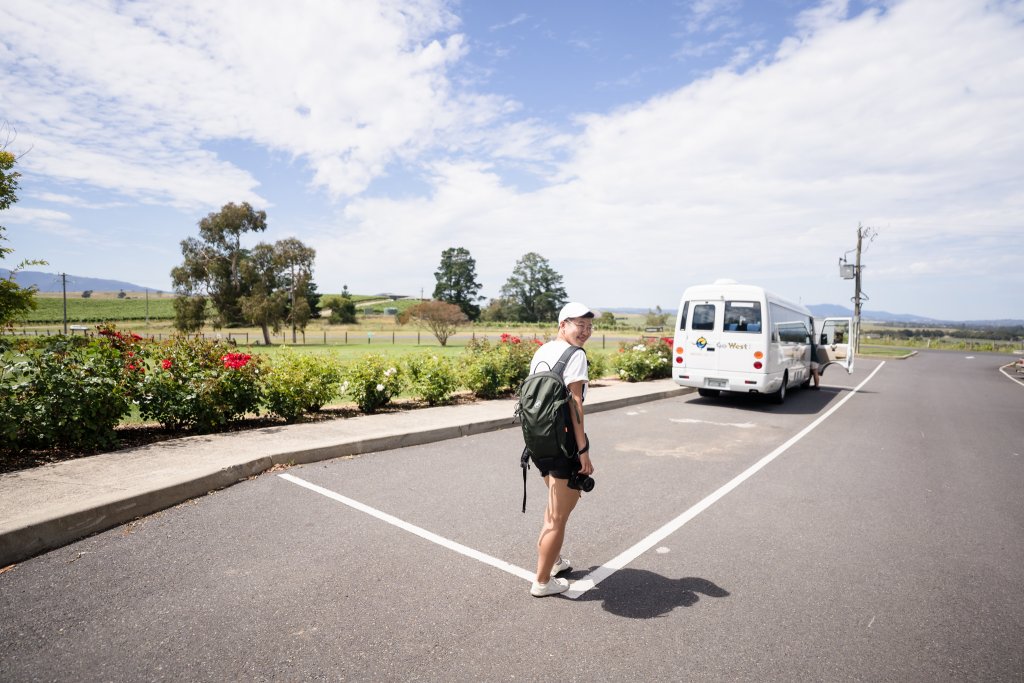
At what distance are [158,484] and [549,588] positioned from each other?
12.0ft

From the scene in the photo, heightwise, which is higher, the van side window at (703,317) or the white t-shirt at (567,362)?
the van side window at (703,317)

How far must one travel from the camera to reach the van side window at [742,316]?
12155 millimetres

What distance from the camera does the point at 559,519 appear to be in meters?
3.43

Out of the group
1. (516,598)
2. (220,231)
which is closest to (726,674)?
(516,598)

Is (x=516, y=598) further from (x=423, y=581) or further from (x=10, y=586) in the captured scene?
(x=10, y=586)

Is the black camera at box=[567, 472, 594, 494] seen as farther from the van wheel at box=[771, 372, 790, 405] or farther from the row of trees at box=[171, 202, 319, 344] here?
the row of trees at box=[171, 202, 319, 344]

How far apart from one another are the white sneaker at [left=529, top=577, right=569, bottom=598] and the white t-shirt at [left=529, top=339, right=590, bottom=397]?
1.27 metres

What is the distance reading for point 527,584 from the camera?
12.2 feet

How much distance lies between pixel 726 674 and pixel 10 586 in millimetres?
4219

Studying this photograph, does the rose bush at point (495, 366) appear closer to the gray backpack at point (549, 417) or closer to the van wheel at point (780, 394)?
the van wheel at point (780, 394)

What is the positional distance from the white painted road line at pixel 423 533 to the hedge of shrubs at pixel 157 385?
227 centimetres

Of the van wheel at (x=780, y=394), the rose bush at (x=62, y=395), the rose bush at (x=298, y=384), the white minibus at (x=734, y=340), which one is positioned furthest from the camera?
the van wheel at (x=780, y=394)

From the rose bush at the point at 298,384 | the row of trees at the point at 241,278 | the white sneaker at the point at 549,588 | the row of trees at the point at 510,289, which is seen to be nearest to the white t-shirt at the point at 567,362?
the white sneaker at the point at 549,588

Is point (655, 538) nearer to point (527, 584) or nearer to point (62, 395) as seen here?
point (527, 584)
